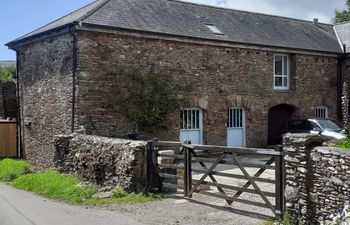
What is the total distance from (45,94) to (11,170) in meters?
3.57

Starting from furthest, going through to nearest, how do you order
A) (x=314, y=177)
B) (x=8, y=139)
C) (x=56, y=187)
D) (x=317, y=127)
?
(x=8, y=139), (x=317, y=127), (x=56, y=187), (x=314, y=177)

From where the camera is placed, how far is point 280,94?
21.7m

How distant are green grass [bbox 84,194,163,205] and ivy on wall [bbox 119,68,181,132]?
20.2 feet

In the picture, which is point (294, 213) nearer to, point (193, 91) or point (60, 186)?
point (60, 186)

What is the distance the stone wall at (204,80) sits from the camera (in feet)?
52.5

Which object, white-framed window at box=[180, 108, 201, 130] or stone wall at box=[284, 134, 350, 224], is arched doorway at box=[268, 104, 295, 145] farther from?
stone wall at box=[284, 134, 350, 224]

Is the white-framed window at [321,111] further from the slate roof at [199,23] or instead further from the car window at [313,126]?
the car window at [313,126]

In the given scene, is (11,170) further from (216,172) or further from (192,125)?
(216,172)

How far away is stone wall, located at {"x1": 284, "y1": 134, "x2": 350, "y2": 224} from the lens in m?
6.89

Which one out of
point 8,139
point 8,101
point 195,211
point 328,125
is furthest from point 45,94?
point 328,125

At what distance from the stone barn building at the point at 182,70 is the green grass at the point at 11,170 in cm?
105

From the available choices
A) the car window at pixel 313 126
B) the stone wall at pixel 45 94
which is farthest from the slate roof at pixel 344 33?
the stone wall at pixel 45 94

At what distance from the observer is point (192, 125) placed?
18891 mm

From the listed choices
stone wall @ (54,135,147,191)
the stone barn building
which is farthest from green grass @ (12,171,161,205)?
the stone barn building
